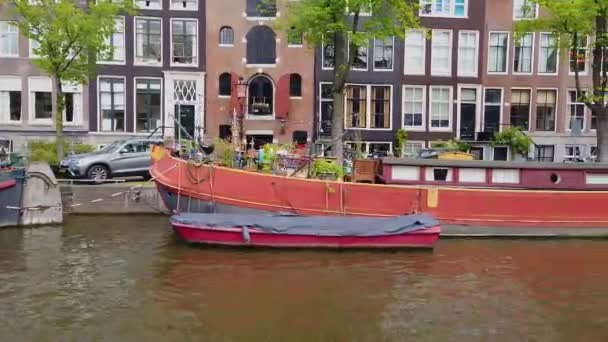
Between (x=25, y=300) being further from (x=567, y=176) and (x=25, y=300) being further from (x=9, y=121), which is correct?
(x=9, y=121)

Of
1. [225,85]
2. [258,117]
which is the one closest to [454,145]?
[258,117]

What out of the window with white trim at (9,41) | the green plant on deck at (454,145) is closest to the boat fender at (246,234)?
the green plant on deck at (454,145)

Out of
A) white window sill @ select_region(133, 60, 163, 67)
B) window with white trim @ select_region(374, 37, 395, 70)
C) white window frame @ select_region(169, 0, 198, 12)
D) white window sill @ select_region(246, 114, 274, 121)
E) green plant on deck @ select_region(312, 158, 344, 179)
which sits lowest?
green plant on deck @ select_region(312, 158, 344, 179)

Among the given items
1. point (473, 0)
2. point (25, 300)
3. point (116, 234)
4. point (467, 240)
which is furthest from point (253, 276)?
point (473, 0)

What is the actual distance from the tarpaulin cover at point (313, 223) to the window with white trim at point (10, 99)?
1851 cm

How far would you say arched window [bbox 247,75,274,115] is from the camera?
31.9 m

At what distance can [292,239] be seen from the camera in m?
15.6

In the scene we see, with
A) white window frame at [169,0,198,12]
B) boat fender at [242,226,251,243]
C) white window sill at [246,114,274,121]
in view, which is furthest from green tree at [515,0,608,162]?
white window frame at [169,0,198,12]

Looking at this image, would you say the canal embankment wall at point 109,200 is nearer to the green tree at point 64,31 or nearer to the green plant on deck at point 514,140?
the green tree at point 64,31

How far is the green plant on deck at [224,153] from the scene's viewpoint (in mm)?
17516

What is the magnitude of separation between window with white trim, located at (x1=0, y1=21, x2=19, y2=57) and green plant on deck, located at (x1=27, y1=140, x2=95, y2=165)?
5.52 meters

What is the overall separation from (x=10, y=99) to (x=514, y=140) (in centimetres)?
2298

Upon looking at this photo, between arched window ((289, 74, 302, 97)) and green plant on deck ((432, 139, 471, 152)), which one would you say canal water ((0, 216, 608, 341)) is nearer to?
green plant on deck ((432, 139, 471, 152))

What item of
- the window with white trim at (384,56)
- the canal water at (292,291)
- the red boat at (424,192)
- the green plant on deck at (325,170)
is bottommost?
the canal water at (292,291)
